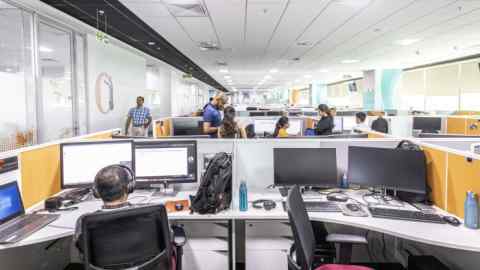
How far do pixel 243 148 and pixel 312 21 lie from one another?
3146mm

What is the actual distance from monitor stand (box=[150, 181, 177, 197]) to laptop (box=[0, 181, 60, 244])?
75cm

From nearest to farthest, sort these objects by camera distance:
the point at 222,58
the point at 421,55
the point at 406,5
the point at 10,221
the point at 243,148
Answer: the point at 10,221 < the point at 243,148 < the point at 406,5 < the point at 421,55 < the point at 222,58

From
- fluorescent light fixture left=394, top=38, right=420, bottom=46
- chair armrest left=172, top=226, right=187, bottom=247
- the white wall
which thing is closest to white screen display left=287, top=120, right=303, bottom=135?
fluorescent light fixture left=394, top=38, right=420, bottom=46

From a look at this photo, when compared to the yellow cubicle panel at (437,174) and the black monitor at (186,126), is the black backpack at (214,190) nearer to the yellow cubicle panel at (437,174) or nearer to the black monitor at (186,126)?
the yellow cubicle panel at (437,174)

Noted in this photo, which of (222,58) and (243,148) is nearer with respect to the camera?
(243,148)

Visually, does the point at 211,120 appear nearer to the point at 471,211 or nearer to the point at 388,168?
the point at 388,168

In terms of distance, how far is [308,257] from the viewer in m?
1.66

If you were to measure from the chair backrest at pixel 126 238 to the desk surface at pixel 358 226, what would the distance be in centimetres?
50

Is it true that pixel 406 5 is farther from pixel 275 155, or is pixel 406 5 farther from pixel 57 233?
pixel 57 233

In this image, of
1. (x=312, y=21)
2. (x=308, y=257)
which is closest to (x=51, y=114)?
(x=312, y=21)

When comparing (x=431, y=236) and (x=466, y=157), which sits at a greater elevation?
(x=466, y=157)

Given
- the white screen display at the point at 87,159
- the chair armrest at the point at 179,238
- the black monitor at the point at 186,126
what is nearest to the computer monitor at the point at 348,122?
the black monitor at the point at 186,126

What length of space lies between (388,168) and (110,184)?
1958 millimetres

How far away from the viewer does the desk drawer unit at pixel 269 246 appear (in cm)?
231
